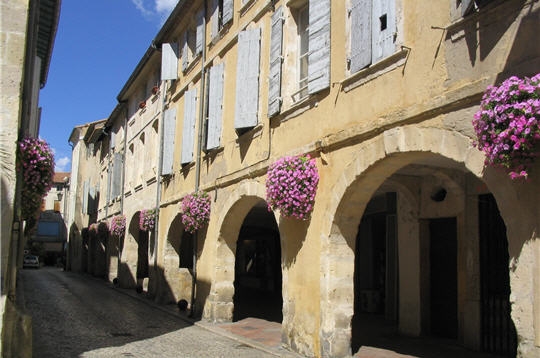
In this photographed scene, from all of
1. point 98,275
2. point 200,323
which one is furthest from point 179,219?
point 98,275

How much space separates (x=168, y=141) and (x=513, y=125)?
1270cm

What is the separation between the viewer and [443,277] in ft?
31.9

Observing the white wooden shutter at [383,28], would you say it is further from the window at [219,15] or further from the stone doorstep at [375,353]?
the window at [219,15]

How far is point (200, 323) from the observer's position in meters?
11.7

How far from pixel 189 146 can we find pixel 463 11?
9471mm

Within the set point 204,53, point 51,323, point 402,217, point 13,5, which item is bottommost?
point 51,323

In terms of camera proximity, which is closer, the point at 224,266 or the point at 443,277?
the point at 443,277

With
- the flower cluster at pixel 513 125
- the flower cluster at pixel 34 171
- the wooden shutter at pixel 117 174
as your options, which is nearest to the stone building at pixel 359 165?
the flower cluster at pixel 513 125

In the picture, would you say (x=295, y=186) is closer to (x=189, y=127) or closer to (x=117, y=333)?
A: (x=117, y=333)

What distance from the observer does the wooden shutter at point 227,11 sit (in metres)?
12.1

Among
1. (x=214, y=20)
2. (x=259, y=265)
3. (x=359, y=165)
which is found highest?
(x=214, y=20)

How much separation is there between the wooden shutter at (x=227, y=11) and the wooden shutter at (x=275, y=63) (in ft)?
8.24

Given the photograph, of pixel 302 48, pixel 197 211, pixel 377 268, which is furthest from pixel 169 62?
pixel 377 268

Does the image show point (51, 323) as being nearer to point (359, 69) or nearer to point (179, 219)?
point (179, 219)
